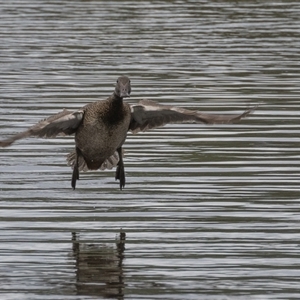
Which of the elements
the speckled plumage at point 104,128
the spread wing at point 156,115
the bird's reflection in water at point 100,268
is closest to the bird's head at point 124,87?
the speckled plumage at point 104,128

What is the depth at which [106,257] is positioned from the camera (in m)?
10.1

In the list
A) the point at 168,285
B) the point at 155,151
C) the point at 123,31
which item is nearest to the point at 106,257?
the point at 168,285

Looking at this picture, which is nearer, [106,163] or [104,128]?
[104,128]

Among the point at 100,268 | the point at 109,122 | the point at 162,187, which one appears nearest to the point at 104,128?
the point at 109,122

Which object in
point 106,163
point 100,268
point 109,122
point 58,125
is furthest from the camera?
point 106,163

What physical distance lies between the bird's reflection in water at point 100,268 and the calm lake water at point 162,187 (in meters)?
0.01

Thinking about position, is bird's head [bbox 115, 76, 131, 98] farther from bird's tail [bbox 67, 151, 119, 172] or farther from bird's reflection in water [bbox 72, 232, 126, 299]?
bird's reflection in water [bbox 72, 232, 126, 299]

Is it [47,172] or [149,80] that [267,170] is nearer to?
[47,172]

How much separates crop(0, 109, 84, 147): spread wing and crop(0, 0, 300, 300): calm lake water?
0.62m

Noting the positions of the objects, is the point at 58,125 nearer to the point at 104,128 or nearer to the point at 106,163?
the point at 104,128

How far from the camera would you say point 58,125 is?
12.1 meters

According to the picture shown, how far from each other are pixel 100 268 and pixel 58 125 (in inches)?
104

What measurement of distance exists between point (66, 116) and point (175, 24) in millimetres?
18393

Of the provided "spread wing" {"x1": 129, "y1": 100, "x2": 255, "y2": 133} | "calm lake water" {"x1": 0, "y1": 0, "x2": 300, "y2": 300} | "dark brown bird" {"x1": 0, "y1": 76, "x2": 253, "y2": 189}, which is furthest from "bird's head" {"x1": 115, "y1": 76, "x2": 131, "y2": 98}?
"calm lake water" {"x1": 0, "y1": 0, "x2": 300, "y2": 300}
